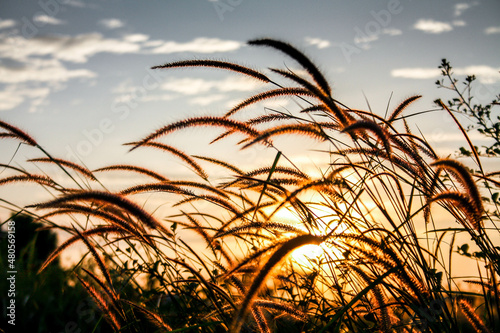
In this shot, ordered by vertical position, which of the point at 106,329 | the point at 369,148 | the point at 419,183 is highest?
the point at 369,148

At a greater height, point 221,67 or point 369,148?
point 221,67

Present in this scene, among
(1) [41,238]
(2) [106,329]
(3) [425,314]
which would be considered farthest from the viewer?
(1) [41,238]

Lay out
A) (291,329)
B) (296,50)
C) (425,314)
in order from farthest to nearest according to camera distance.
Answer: (291,329) → (296,50) → (425,314)

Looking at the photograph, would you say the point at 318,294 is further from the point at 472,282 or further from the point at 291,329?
the point at 472,282

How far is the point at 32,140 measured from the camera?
265 centimetres

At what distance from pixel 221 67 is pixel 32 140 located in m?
1.43

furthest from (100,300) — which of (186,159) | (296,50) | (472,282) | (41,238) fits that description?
(41,238)

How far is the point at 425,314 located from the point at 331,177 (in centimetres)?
71

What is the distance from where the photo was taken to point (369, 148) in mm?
2289

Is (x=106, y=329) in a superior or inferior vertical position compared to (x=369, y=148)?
inferior

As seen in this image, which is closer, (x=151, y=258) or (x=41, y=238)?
(x=151, y=258)

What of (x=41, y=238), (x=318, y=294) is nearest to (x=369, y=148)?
(x=318, y=294)

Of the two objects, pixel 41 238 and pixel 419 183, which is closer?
pixel 419 183

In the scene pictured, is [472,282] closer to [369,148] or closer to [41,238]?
[369,148]
